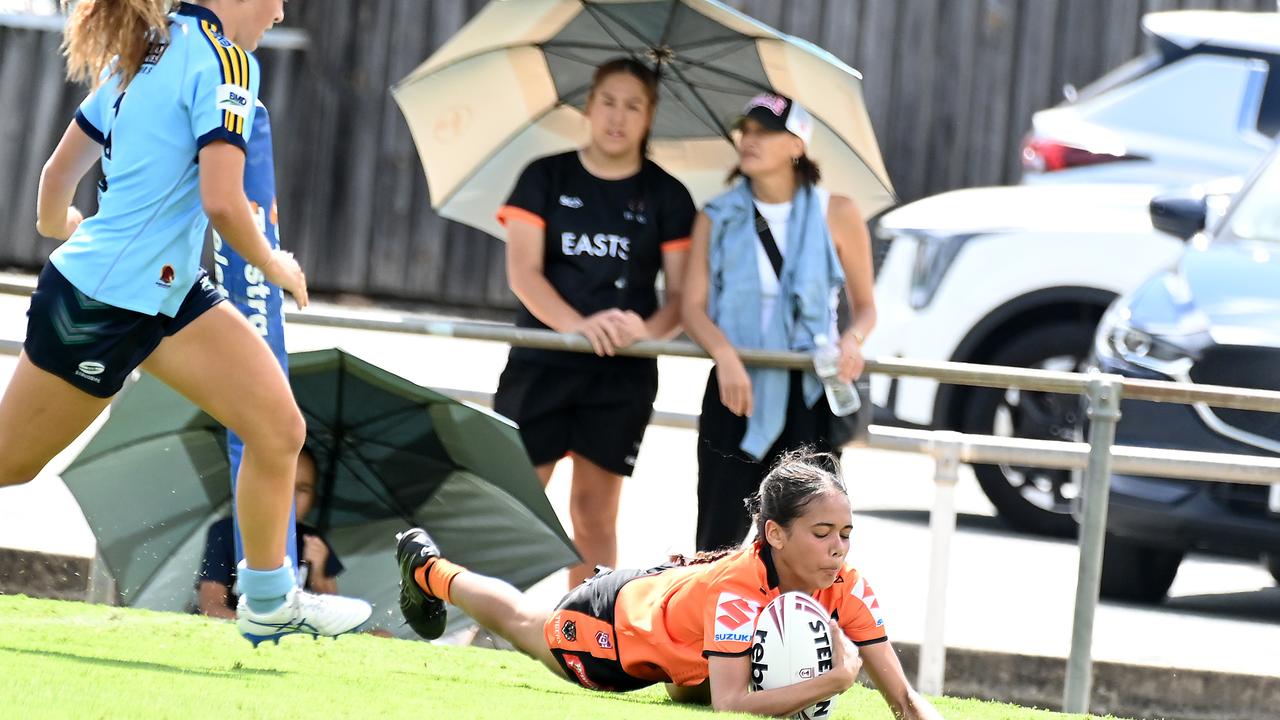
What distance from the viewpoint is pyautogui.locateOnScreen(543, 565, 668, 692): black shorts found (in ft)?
16.4

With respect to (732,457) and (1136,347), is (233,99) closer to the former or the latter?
(732,457)

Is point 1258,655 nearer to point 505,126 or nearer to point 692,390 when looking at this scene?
point 505,126

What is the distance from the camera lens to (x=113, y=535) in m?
5.72

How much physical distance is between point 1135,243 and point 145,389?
197 inches

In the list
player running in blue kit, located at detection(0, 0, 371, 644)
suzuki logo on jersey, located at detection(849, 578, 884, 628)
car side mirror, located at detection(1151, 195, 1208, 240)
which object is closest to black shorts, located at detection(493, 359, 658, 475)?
suzuki logo on jersey, located at detection(849, 578, 884, 628)

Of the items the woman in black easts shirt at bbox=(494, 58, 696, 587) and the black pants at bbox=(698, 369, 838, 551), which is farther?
the woman in black easts shirt at bbox=(494, 58, 696, 587)

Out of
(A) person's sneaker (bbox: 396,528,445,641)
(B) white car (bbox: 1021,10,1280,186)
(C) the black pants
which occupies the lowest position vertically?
(A) person's sneaker (bbox: 396,528,445,641)

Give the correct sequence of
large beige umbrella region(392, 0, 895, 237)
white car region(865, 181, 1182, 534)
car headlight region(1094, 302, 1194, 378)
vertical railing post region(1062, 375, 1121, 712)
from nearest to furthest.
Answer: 1. vertical railing post region(1062, 375, 1121, 712)
2. large beige umbrella region(392, 0, 895, 237)
3. car headlight region(1094, 302, 1194, 378)
4. white car region(865, 181, 1182, 534)

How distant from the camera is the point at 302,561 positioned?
6008 mm

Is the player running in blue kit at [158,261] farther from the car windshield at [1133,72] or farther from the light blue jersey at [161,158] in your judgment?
the car windshield at [1133,72]

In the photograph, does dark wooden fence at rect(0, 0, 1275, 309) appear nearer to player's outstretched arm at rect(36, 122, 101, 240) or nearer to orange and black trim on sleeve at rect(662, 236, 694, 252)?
orange and black trim on sleeve at rect(662, 236, 694, 252)

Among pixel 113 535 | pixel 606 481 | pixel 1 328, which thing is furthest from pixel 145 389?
pixel 1 328

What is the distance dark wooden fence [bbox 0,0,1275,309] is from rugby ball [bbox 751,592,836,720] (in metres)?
10.3

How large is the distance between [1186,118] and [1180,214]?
2104mm
